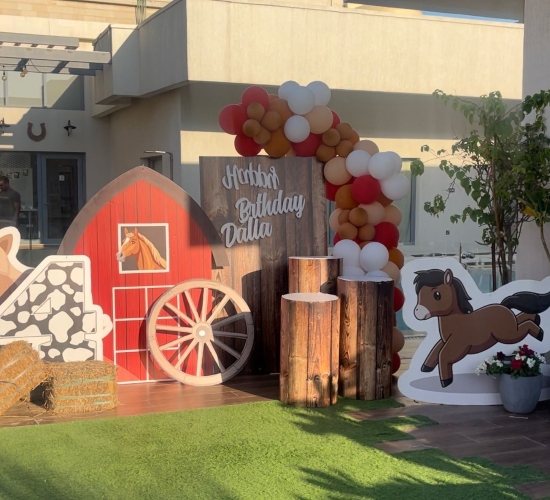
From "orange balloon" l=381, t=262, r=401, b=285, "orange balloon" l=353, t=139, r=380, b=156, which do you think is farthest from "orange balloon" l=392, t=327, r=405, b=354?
"orange balloon" l=353, t=139, r=380, b=156

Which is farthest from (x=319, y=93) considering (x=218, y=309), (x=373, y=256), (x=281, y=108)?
(x=218, y=309)

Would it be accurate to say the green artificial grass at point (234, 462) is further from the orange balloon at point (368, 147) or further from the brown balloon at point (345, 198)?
the orange balloon at point (368, 147)

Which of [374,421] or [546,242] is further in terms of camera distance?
[546,242]

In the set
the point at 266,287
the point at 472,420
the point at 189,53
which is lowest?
the point at 472,420

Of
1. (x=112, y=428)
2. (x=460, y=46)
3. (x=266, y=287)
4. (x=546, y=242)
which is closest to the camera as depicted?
(x=112, y=428)

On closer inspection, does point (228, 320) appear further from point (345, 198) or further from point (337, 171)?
point (337, 171)

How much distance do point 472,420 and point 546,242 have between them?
5.92 feet

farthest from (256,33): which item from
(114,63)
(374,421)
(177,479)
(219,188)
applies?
(177,479)

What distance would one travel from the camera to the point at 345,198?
6746 millimetres

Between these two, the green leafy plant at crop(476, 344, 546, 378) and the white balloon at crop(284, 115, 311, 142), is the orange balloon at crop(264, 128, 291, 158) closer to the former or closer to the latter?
the white balloon at crop(284, 115, 311, 142)

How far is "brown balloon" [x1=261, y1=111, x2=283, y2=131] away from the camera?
6586mm

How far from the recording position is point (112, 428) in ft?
16.8

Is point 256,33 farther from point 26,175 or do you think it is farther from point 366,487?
point 366,487

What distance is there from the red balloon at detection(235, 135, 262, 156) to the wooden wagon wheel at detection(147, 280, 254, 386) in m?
1.22
